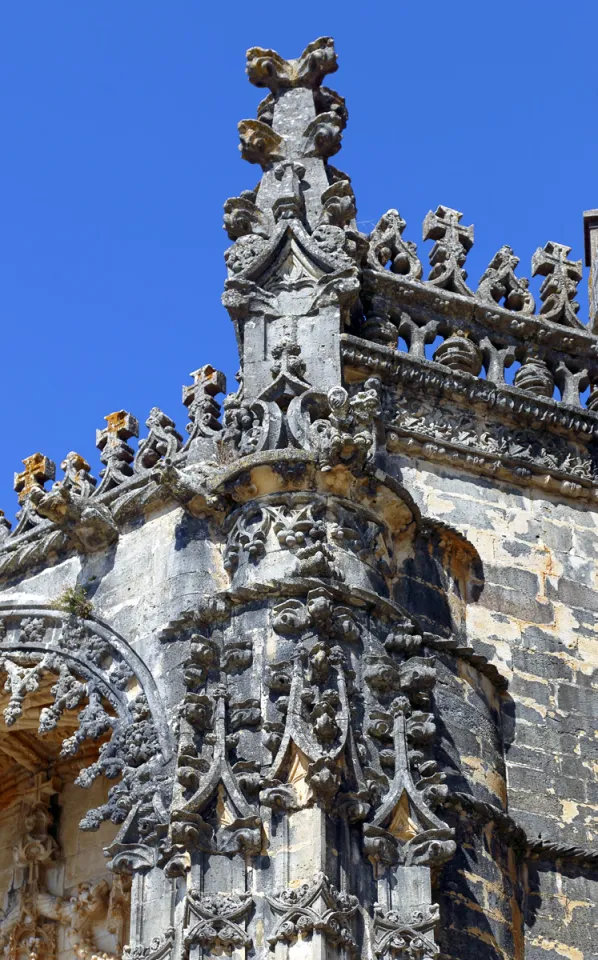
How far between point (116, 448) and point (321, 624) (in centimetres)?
315

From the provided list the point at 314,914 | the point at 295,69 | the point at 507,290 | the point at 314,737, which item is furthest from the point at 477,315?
the point at 314,914

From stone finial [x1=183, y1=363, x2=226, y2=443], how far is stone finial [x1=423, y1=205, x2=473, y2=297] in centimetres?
173

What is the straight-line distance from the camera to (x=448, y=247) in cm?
1543

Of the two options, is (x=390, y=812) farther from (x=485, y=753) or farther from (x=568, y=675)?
(x=568, y=675)

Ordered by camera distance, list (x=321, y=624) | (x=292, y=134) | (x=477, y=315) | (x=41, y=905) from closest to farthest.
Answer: (x=321, y=624) < (x=41, y=905) < (x=477, y=315) < (x=292, y=134)

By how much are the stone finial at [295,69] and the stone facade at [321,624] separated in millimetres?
29

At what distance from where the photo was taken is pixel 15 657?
1378 cm

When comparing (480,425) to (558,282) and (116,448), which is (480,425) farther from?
(116,448)

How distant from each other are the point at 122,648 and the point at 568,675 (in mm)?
2724

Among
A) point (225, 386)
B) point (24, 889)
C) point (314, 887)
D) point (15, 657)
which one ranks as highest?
point (225, 386)

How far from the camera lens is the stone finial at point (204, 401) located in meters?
14.1

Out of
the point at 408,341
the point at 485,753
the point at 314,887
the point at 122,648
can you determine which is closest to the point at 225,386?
the point at 408,341

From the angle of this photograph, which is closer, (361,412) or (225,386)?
(361,412)

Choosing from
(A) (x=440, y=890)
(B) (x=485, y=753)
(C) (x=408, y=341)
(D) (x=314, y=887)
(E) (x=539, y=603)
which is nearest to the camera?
(D) (x=314, y=887)
